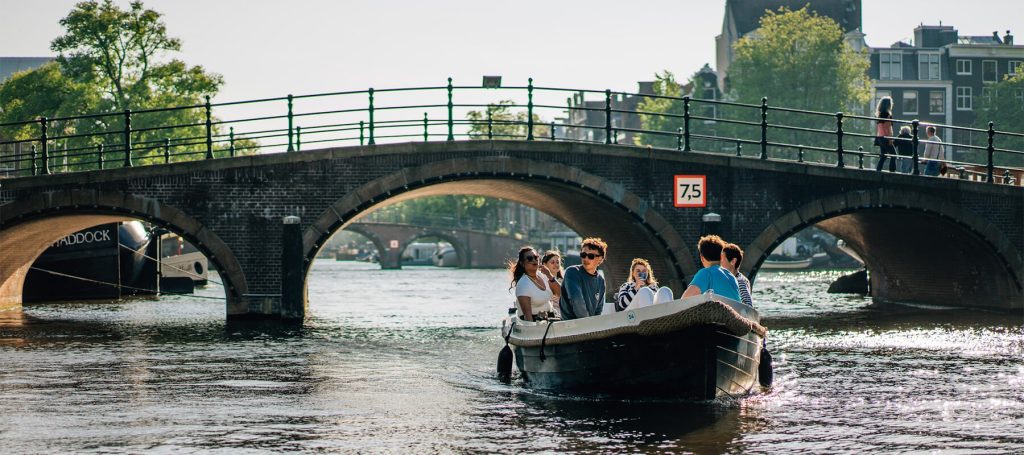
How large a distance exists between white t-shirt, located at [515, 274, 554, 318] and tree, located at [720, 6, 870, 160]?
153 feet

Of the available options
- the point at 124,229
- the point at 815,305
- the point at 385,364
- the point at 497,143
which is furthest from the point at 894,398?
the point at 124,229

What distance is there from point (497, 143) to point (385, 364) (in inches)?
294

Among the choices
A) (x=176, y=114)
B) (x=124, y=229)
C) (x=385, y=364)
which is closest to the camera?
(x=385, y=364)

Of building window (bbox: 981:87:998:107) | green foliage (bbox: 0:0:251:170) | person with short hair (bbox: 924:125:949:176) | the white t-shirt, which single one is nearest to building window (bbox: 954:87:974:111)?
building window (bbox: 981:87:998:107)

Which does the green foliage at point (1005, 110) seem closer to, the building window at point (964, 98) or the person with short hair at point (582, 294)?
the building window at point (964, 98)

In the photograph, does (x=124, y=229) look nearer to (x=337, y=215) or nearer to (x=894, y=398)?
(x=337, y=215)

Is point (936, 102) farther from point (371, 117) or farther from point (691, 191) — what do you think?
point (371, 117)

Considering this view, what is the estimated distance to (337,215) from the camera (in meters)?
25.3

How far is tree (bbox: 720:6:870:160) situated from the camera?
6128 cm

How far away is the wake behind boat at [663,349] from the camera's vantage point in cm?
1303

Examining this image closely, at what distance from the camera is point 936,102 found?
233ft

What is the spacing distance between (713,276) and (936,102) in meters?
61.2

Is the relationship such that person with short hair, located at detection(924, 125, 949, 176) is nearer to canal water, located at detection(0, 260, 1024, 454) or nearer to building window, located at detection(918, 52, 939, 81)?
canal water, located at detection(0, 260, 1024, 454)

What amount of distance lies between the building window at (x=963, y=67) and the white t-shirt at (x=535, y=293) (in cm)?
5956
